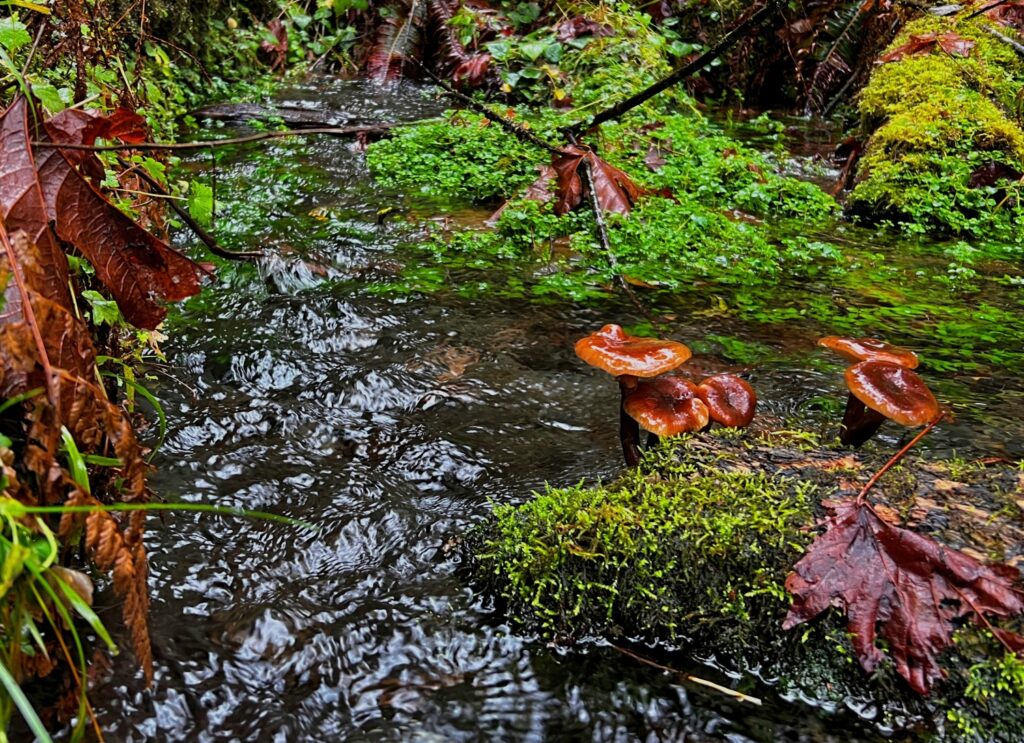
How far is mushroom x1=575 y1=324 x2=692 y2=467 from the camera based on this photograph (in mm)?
2309

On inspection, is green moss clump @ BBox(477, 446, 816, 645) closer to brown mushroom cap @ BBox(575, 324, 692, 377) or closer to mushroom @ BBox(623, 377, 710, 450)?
mushroom @ BBox(623, 377, 710, 450)

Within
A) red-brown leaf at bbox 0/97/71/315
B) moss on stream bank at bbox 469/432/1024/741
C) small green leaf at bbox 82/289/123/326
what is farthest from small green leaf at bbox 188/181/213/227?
moss on stream bank at bbox 469/432/1024/741

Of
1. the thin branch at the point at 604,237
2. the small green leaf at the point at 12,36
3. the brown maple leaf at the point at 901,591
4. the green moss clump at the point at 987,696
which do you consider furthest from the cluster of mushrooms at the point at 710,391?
the small green leaf at the point at 12,36

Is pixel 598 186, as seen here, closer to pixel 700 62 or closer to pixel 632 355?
pixel 700 62

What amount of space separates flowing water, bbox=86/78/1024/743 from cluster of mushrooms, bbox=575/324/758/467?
1.72ft

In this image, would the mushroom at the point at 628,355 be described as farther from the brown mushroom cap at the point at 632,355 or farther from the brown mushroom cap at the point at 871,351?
the brown mushroom cap at the point at 871,351

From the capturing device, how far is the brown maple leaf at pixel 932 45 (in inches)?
293

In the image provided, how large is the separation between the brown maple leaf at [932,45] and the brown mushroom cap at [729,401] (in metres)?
6.69

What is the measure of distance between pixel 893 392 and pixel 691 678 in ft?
A: 3.47

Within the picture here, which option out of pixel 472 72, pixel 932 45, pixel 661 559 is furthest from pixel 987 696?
pixel 472 72

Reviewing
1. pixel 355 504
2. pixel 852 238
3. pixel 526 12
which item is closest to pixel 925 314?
pixel 852 238

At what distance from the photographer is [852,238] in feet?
18.2

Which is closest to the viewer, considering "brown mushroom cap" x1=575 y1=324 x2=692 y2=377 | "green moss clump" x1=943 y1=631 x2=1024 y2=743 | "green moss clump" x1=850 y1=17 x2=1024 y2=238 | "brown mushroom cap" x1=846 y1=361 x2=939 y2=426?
"green moss clump" x1=943 y1=631 x2=1024 y2=743

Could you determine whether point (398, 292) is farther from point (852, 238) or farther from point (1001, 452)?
point (852, 238)
